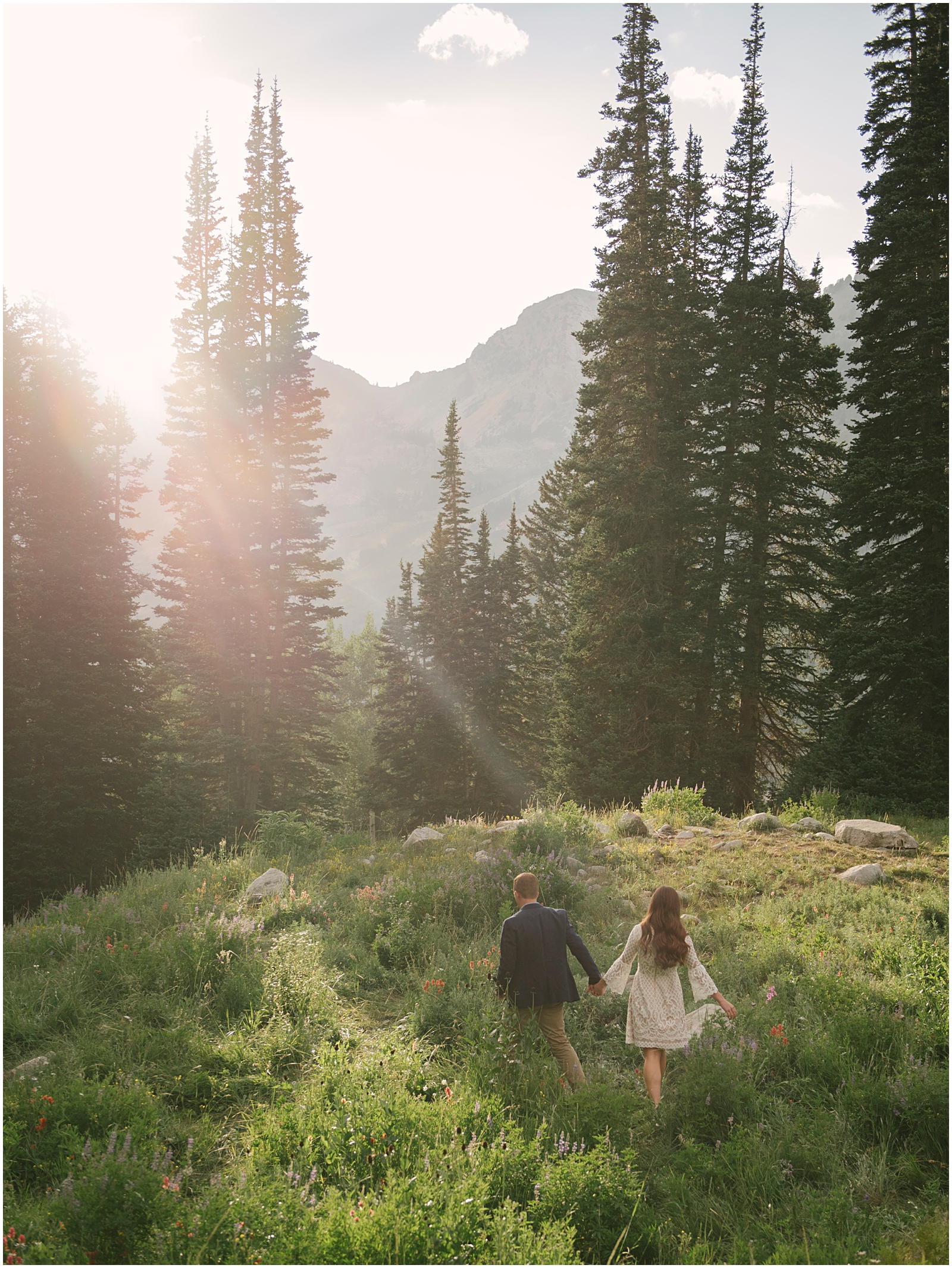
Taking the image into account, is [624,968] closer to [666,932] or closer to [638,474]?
[666,932]

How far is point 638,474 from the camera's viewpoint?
65.5 feet

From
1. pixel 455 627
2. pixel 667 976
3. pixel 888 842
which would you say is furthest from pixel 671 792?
pixel 455 627

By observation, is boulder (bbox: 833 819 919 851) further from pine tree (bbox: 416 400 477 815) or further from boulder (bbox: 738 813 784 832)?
pine tree (bbox: 416 400 477 815)

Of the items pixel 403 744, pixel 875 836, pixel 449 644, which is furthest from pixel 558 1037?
pixel 403 744

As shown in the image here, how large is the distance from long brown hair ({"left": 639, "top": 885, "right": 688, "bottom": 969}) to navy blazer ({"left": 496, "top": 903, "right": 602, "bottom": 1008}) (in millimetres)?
544

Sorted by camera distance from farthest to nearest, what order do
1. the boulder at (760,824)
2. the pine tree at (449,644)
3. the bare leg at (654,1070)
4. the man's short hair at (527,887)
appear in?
the pine tree at (449,644), the boulder at (760,824), the man's short hair at (527,887), the bare leg at (654,1070)

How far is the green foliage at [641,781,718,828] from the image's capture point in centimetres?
1251

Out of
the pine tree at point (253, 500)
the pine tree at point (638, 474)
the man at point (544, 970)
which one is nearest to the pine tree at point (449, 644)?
the pine tree at point (253, 500)

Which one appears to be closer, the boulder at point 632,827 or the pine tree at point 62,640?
the boulder at point 632,827

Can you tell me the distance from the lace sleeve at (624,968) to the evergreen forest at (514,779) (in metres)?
0.72

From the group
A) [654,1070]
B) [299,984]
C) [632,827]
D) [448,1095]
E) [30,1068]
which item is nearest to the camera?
[448,1095]

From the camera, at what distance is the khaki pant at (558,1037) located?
5.17 meters

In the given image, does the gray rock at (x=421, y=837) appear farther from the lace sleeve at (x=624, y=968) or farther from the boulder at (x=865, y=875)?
the lace sleeve at (x=624, y=968)

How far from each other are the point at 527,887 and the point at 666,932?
3.92ft
